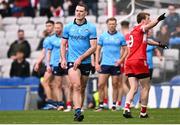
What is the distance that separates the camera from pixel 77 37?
18.2m

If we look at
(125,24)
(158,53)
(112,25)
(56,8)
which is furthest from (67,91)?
(56,8)

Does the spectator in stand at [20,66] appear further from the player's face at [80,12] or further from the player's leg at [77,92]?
the player's leg at [77,92]

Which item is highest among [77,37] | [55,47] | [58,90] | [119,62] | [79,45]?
[77,37]

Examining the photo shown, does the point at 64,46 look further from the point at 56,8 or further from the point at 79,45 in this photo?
the point at 56,8

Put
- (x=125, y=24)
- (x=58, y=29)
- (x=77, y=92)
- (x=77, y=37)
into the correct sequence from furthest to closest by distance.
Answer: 1. (x=125, y=24)
2. (x=58, y=29)
3. (x=77, y=37)
4. (x=77, y=92)

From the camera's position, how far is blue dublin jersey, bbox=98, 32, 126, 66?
23516mm

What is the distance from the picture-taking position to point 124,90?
25.0m

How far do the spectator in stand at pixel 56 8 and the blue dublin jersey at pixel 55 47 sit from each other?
32.5 ft

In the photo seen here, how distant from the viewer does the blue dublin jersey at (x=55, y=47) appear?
24.2 metres

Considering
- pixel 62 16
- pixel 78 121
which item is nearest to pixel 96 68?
pixel 78 121

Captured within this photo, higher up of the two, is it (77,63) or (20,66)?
(77,63)

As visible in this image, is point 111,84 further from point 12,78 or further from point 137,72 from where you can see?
point 137,72

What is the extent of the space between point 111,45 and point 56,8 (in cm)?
1113

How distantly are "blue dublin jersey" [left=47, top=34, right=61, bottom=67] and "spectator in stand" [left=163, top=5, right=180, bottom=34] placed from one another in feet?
13.4
